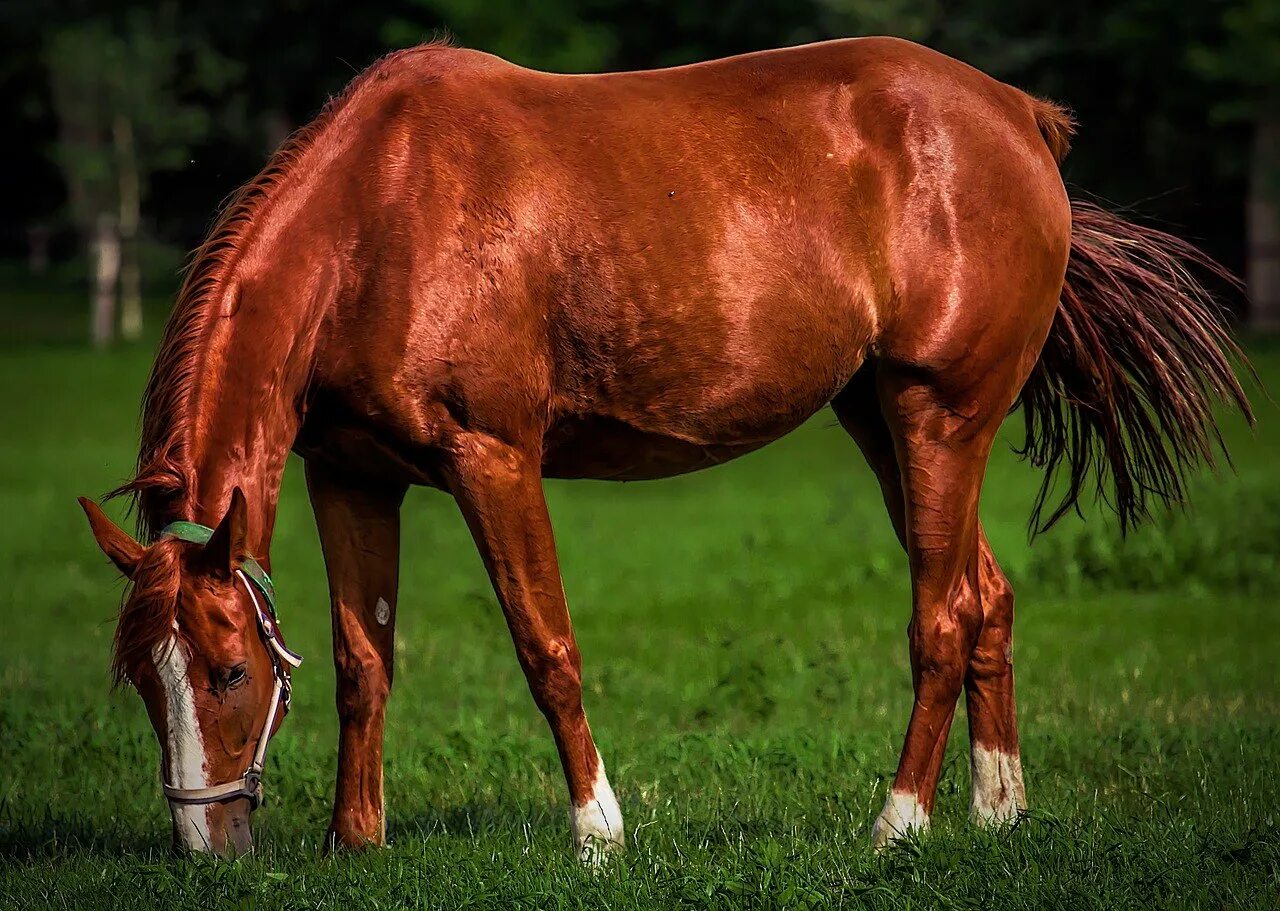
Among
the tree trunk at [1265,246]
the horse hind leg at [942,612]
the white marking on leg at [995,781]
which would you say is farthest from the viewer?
the tree trunk at [1265,246]

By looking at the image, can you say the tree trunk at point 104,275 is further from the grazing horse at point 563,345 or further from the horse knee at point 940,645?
the horse knee at point 940,645

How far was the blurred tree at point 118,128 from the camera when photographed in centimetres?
3062

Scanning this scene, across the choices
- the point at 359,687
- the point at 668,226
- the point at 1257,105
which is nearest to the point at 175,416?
the point at 359,687

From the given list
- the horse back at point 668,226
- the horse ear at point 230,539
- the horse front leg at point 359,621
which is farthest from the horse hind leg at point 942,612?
the horse ear at point 230,539

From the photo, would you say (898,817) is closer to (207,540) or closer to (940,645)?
(940,645)

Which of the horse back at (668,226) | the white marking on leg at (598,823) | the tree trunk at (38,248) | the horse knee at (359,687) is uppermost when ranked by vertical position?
the horse back at (668,226)

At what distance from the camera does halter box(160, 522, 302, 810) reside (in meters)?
4.54

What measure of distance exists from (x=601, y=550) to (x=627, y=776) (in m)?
6.80

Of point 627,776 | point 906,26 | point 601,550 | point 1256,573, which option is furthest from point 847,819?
point 906,26

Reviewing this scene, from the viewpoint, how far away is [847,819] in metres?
5.57

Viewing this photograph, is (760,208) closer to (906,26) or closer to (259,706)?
(259,706)

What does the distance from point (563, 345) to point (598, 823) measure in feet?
4.66

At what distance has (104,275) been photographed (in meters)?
29.7

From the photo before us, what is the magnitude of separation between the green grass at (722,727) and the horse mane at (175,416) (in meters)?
0.71
